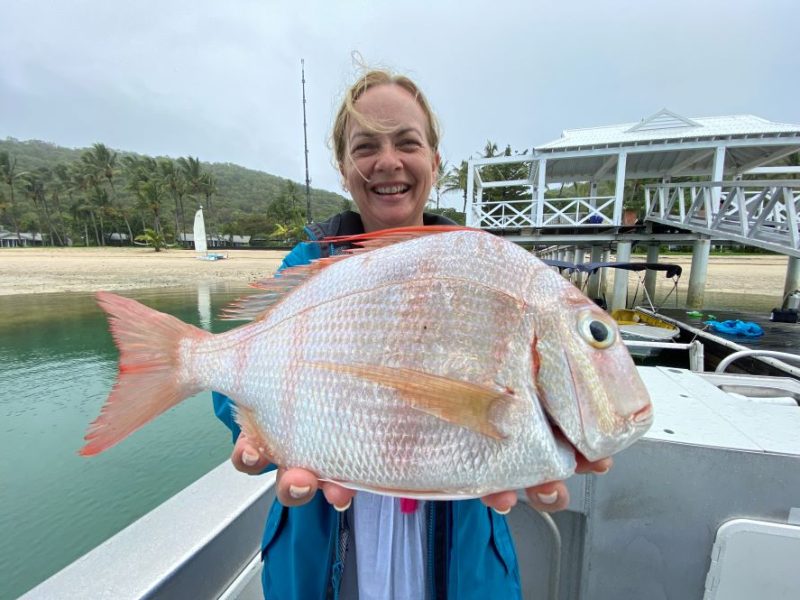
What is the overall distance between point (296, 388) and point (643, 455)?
114cm

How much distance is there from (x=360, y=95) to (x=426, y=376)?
98cm

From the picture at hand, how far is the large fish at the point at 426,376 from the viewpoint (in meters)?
0.74

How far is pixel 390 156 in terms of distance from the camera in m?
1.19

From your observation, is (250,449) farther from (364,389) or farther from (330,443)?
(364,389)

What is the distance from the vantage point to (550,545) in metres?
1.61

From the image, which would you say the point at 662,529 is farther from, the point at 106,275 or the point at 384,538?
the point at 106,275

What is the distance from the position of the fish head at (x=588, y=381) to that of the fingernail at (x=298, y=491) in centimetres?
53

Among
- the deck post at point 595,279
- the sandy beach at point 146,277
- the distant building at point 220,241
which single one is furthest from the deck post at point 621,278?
the distant building at point 220,241

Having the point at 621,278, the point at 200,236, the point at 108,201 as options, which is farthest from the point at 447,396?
the point at 108,201

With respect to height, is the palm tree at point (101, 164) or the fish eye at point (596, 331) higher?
the palm tree at point (101, 164)

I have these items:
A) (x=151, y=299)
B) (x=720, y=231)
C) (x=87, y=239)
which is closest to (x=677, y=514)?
(x=720, y=231)

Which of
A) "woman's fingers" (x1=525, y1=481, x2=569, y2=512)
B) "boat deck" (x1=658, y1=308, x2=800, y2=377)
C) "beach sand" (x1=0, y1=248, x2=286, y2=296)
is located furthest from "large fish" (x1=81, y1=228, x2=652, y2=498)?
"beach sand" (x1=0, y1=248, x2=286, y2=296)

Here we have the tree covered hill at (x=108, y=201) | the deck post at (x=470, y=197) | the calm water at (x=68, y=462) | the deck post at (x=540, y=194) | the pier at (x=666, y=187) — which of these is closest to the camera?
the calm water at (x=68, y=462)

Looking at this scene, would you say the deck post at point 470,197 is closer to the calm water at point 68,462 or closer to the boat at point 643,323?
the boat at point 643,323
